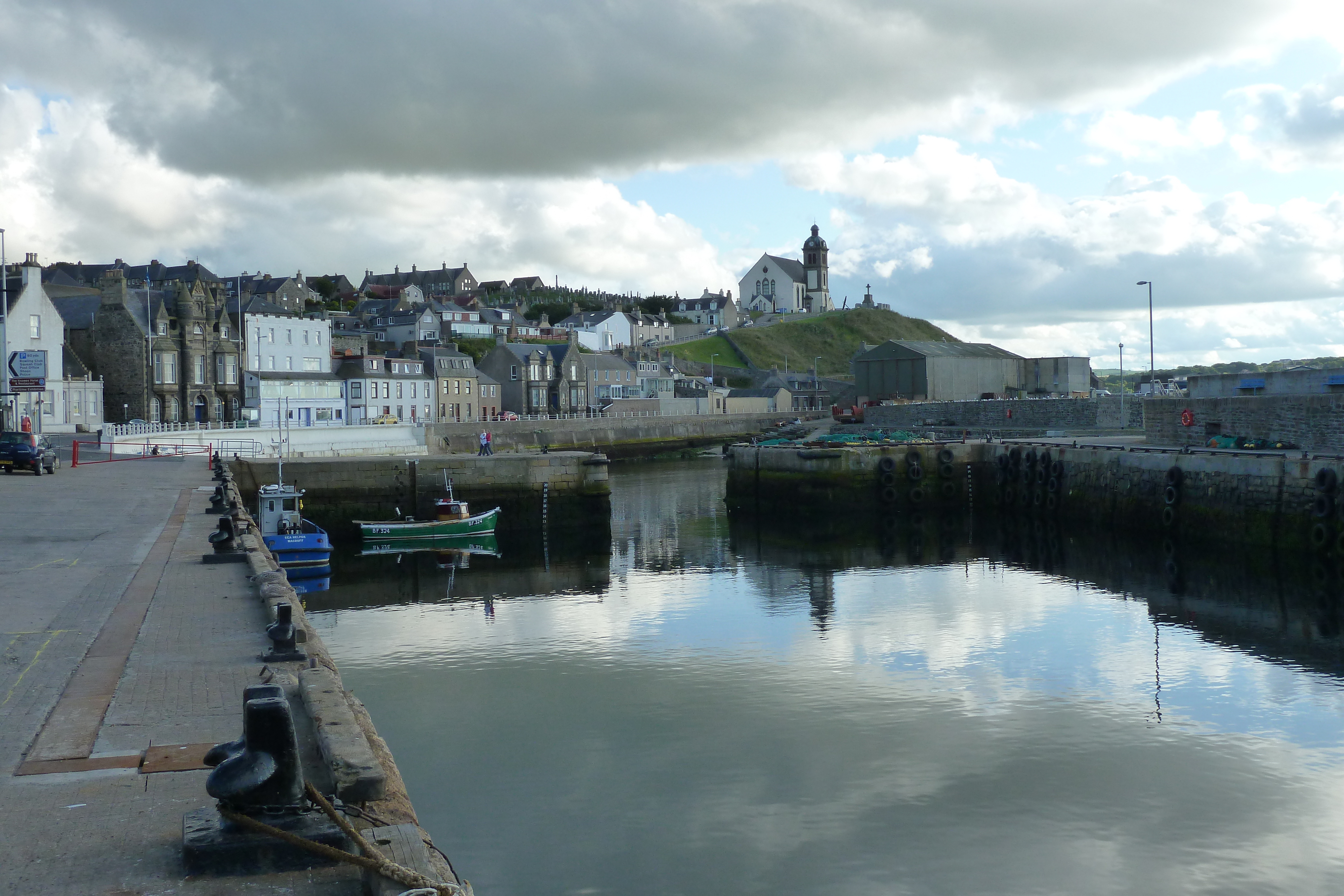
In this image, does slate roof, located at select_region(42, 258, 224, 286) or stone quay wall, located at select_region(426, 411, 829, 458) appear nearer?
stone quay wall, located at select_region(426, 411, 829, 458)

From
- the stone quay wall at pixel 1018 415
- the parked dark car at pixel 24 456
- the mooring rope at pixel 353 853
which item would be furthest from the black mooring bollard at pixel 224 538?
the stone quay wall at pixel 1018 415

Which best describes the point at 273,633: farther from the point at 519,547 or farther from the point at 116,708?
the point at 519,547

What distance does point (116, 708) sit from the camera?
9.07 metres

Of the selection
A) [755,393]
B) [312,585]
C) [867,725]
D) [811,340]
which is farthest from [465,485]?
[811,340]

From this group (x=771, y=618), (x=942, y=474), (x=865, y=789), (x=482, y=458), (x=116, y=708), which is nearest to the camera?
(x=116, y=708)

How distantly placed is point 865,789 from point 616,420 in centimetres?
7698

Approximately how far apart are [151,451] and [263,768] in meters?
51.7

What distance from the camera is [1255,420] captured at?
41.9 m

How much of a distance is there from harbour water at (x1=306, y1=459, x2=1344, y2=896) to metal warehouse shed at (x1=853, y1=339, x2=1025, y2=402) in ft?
213

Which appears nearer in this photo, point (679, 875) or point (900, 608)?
point (679, 875)

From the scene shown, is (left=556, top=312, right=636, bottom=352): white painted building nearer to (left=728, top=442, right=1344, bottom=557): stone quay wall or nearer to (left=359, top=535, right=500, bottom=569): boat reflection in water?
(left=728, top=442, right=1344, bottom=557): stone quay wall

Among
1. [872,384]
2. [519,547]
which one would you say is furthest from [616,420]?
[519,547]

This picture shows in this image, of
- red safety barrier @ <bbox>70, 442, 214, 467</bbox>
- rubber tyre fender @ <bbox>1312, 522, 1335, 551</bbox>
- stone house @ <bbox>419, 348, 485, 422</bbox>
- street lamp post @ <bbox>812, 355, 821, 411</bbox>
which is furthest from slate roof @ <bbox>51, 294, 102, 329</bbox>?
street lamp post @ <bbox>812, 355, 821, 411</bbox>

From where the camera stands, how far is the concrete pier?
19.8ft
